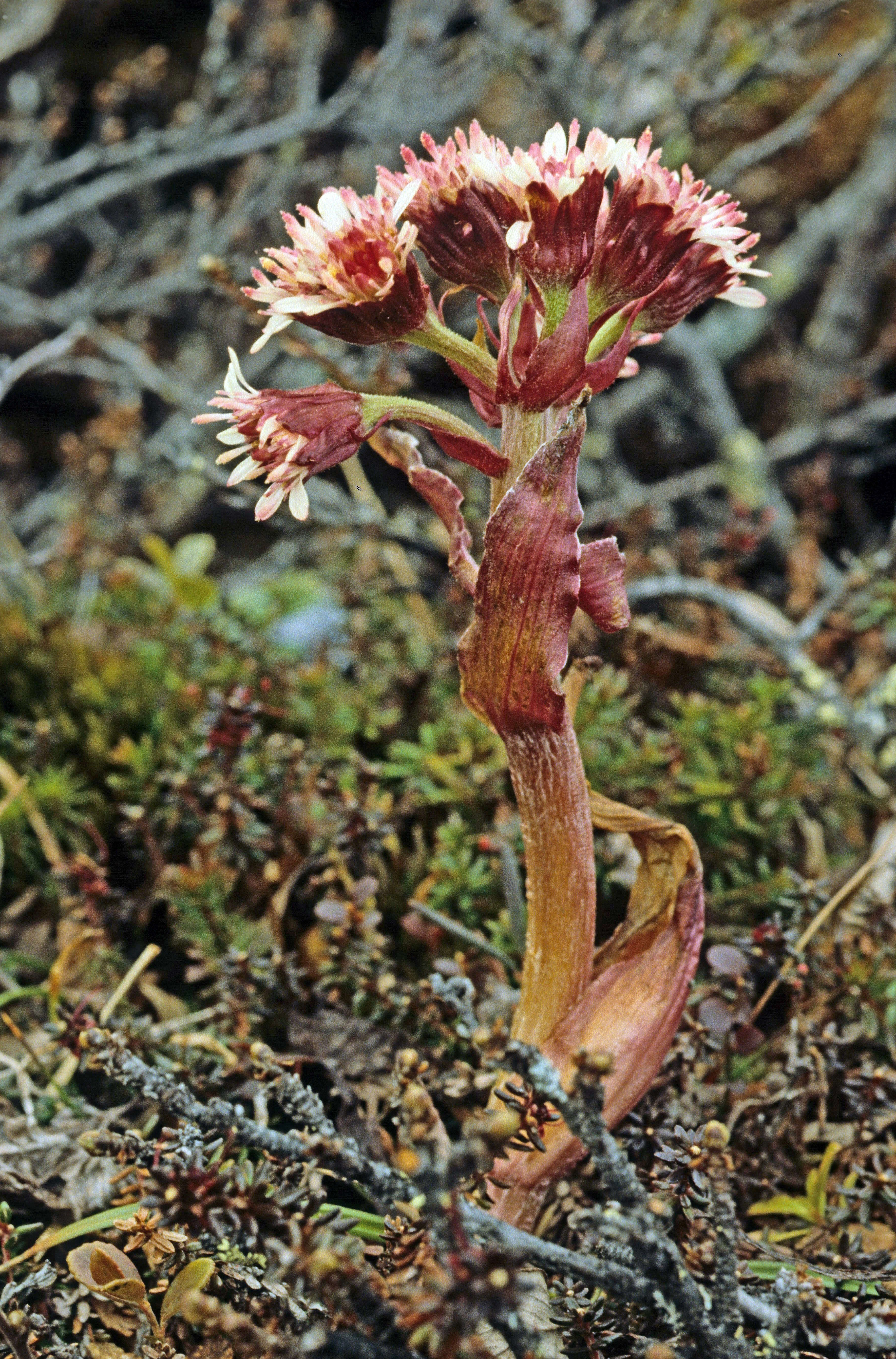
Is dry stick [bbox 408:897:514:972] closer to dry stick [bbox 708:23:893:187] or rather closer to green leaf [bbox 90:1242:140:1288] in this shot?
green leaf [bbox 90:1242:140:1288]

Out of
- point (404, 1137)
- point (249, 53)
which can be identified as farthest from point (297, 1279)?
point (249, 53)

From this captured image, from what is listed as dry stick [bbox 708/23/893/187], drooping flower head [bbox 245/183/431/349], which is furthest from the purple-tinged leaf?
dry stick [bbox 708/23/893/187]

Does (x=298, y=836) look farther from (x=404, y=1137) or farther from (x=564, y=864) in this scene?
(x=404, y=1137)

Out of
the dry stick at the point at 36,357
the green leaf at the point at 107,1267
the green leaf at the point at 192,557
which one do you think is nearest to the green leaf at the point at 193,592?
the green leaf at the point at 192,557

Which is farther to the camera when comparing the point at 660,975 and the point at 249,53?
the point at 249,53

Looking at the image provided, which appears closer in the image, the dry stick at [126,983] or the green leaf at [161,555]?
the dry stick at [126,983]

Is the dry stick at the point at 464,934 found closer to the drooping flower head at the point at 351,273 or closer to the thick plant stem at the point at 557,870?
the thick plant stem at the point at 557,870
